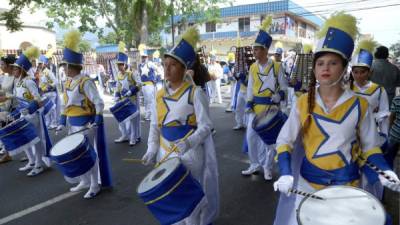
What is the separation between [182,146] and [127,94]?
17.6 feet

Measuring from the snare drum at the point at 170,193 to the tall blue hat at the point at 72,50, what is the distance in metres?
2.73

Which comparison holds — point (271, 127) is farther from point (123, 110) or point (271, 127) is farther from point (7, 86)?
point (7, 86)

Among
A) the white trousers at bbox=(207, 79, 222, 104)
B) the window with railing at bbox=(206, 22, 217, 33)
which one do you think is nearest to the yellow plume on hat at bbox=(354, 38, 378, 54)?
the white trousers at bbox=(207, 79, 222, 104)

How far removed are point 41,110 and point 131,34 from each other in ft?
54.9

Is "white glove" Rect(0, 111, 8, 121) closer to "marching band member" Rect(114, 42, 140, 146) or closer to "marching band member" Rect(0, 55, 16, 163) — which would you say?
"marching band member" Rect(0, 55, 16, 163)

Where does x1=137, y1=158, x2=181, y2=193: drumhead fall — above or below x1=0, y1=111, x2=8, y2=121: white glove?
above

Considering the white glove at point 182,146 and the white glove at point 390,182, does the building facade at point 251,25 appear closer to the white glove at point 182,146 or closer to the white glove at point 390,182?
the white glove at point 182,146

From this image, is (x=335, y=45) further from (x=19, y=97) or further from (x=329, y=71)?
(x=19, y=97)

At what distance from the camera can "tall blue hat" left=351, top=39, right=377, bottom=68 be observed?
4281 millimetres

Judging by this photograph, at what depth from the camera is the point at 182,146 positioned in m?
2.95

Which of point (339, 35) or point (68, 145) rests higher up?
point (339, 35)

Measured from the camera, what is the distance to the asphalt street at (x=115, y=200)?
4.20m

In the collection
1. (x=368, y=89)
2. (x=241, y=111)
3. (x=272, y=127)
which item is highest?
(x=368, y=89)

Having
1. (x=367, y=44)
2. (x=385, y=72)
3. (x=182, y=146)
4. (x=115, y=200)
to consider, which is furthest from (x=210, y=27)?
(x=182, y=146)
